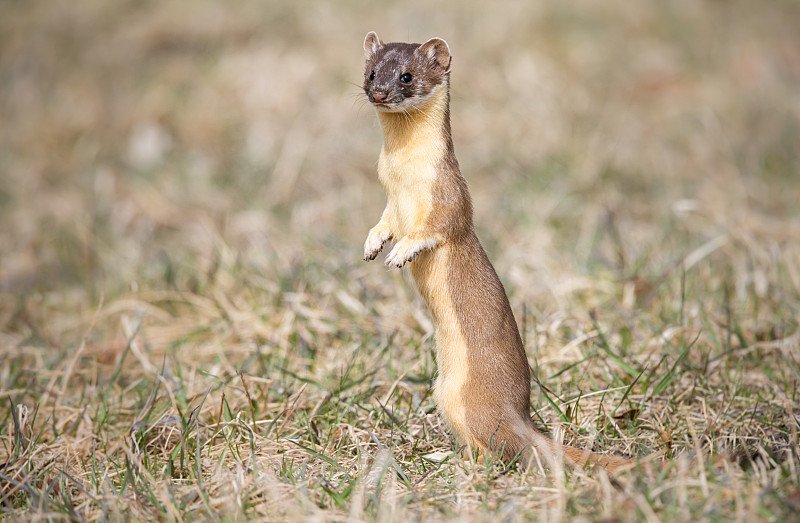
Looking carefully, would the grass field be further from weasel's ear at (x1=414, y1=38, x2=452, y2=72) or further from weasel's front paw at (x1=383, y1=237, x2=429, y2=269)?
weasel's ear at (x1=414, y1=38, x2=452, y2=72)

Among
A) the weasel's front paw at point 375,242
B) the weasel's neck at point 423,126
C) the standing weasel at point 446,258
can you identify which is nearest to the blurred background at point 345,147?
the weasel's front paw at point 375,242

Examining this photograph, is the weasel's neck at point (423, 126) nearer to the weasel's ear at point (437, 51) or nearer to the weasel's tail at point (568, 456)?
the weasel's ear at point (437, 51)

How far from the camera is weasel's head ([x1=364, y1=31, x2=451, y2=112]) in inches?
118

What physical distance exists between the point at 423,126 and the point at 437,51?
12.6 inches

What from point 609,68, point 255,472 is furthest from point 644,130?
point 255,472

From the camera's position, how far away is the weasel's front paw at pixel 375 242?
10.2ft

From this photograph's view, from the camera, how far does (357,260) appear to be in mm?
5375

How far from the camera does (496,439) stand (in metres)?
2.96

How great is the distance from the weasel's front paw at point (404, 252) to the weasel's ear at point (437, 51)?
758 millimetres

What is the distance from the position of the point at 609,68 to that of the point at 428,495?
7053 millimetres

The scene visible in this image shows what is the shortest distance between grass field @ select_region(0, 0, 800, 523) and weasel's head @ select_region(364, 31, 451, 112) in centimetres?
126

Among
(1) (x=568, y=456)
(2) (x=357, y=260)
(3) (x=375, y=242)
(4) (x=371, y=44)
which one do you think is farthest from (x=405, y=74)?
(2) (x=357, y=260)

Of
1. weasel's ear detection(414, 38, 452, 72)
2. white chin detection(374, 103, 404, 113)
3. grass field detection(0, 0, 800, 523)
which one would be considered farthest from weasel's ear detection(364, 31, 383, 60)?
grass field detection(0, 0, 800, 523)

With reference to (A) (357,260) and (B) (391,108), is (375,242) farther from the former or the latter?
(A) (357,260)
